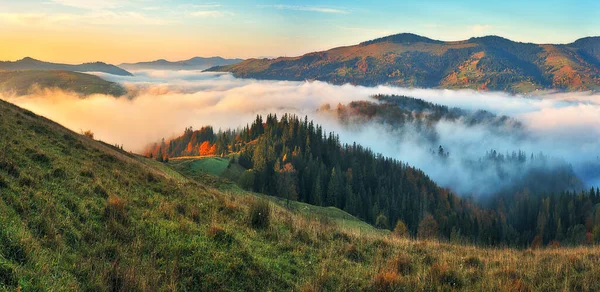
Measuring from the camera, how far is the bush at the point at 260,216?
15.1 m

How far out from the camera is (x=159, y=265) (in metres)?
9.53

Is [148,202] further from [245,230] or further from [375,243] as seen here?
[375,243]

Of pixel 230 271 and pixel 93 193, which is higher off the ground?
pixel 93 193

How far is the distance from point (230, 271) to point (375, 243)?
7.54m

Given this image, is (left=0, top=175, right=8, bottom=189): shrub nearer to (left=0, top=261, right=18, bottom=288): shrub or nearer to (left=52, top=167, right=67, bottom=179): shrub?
(left=52, top=167, right=67, bottom=179): shrub

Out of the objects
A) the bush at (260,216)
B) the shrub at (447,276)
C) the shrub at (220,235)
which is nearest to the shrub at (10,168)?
the shrub at (220,235)

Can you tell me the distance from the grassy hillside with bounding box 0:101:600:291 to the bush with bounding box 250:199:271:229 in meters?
0.05

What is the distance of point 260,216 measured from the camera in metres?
15.5

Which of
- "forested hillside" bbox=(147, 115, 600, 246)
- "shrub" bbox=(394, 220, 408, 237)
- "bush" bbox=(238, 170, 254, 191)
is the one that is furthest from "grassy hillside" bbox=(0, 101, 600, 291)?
"bush" bbox=(238, 170, 254, 191)

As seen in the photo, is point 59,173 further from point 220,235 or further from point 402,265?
point 402,265

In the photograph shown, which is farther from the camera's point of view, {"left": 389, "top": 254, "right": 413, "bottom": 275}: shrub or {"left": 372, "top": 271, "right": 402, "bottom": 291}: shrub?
{"left": 389, "top": 254, "right": 413, "bottom": 275}: shrub

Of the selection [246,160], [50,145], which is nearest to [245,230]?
[50,145]

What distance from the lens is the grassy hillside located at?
27.4ft

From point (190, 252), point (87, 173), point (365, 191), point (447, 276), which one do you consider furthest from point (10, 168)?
point (365, 191)
